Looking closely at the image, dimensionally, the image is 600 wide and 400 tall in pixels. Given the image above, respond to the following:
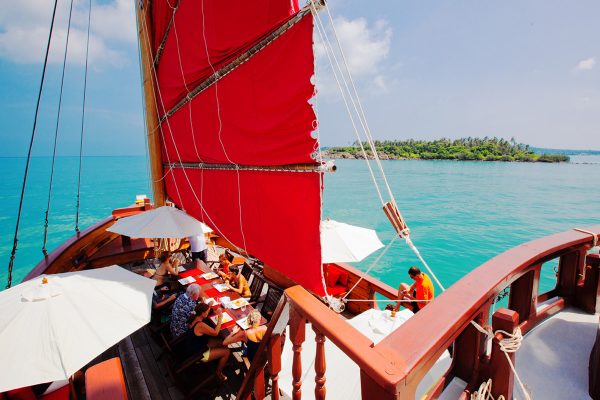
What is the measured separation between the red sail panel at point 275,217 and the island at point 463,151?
3014 inches

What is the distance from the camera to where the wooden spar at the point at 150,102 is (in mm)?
4430

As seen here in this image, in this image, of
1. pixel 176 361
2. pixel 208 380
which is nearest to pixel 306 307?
pixel 208 380

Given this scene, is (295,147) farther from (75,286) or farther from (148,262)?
(148,262)

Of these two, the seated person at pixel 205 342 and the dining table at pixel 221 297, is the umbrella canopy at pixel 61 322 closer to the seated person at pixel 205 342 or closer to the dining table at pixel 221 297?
the seated person at pixel 205 342

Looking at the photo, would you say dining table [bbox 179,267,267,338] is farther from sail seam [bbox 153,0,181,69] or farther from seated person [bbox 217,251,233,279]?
sail seam [bbox 153,0,181,69]

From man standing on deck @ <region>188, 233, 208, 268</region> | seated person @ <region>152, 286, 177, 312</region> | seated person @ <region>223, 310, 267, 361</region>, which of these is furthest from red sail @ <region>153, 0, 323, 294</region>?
man standing on deck @ <region>188, 233, 208, 268</region>

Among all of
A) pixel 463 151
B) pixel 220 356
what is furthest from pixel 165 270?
pixel 463 151

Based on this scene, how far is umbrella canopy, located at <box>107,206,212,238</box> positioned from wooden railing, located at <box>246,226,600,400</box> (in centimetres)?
326

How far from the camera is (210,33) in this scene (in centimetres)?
257

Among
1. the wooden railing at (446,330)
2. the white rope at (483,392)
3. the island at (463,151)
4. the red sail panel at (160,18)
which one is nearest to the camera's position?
the wooden railing at (446,330)

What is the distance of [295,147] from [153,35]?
4.72m

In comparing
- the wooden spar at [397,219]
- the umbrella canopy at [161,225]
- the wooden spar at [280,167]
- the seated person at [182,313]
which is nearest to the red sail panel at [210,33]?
the wooden spar at [280,167]

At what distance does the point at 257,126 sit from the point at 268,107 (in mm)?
195

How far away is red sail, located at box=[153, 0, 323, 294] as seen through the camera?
161 centimetres
